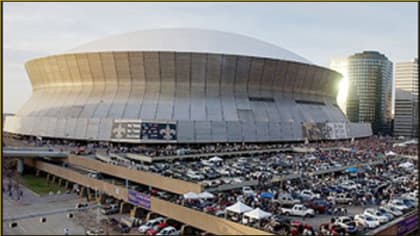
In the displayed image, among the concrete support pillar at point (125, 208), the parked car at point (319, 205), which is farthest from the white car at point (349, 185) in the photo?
the concrete support pillar at point (125, 208)

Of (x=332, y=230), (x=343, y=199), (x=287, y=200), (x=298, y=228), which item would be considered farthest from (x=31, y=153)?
(x=332, y=230)

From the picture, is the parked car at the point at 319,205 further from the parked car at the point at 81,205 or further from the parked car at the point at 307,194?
the parked car at the point at 81,205

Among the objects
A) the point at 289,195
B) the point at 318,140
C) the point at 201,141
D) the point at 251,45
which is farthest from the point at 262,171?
the point at 251,45

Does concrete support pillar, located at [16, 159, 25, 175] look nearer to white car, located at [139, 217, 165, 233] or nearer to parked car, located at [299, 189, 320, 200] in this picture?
white car, located at [139, 217, 165, 233]

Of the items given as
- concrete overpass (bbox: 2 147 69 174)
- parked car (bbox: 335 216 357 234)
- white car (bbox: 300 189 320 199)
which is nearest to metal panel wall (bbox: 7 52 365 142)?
concrete overpass (bbox: 2 147 69 174)

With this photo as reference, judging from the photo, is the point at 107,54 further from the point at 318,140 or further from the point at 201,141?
the point at 318,140

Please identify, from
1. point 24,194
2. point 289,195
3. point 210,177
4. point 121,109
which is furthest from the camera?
A: point 121,109

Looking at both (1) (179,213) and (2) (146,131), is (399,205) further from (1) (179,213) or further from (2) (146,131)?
(2) (146,131)
